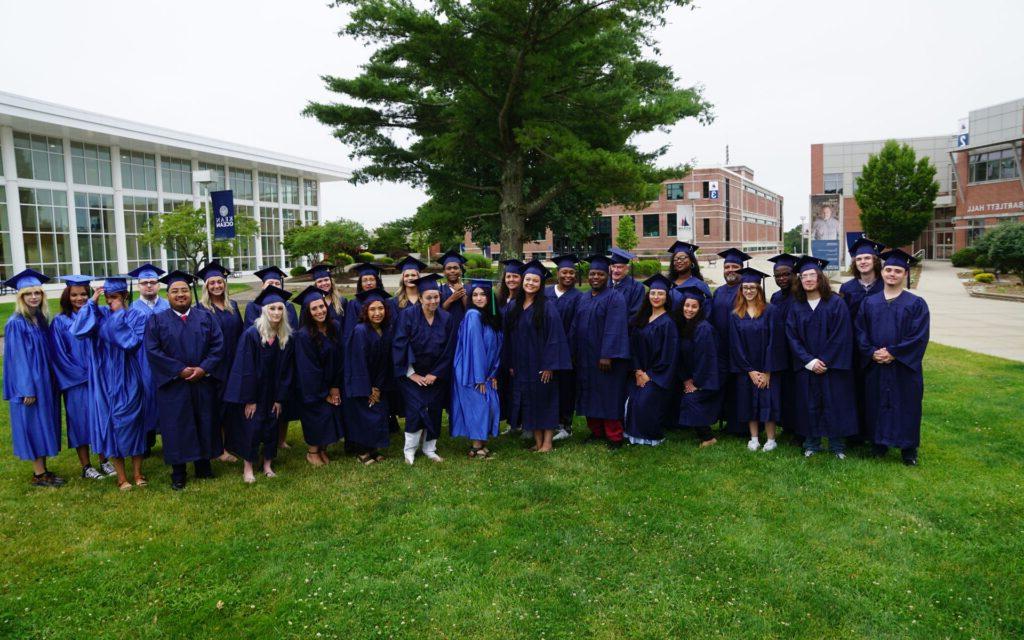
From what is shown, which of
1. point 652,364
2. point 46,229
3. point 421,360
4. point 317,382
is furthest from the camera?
point 46,229

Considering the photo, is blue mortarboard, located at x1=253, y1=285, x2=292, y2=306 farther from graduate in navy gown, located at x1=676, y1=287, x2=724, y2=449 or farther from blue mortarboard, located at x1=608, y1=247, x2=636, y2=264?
graduate in navy gown, located at x1=676, y1=287, x2=724, y2=449

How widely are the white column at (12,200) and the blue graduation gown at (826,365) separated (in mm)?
36338

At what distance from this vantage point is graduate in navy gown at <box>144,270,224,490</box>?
5.75m

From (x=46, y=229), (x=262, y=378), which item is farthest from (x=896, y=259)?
(x=46, y=229)

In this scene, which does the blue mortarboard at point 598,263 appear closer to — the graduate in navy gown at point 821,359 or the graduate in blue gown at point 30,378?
the graduate in navy gown at point 821,359

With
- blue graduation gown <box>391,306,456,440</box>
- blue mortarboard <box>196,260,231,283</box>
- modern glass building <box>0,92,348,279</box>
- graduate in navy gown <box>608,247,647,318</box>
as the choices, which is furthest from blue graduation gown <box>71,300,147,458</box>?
modern glass building <box>0,92,348,279</box>

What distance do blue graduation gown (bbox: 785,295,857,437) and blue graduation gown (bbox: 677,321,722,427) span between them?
0.77m

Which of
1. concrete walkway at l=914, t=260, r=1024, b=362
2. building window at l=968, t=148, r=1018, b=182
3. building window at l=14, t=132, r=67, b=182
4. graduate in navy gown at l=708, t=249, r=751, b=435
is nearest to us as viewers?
graduate in navy gown at l=708, t=249, r=751, b=435

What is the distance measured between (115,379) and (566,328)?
4.52 m

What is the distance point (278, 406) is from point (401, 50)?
1125 centimetres

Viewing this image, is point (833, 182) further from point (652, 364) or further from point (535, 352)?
point (535, 352)

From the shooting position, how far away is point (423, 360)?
6.62 m

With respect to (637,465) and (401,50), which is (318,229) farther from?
(637,465)

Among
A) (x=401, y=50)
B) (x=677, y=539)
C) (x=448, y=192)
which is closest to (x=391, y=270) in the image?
(x=448, y=192)
